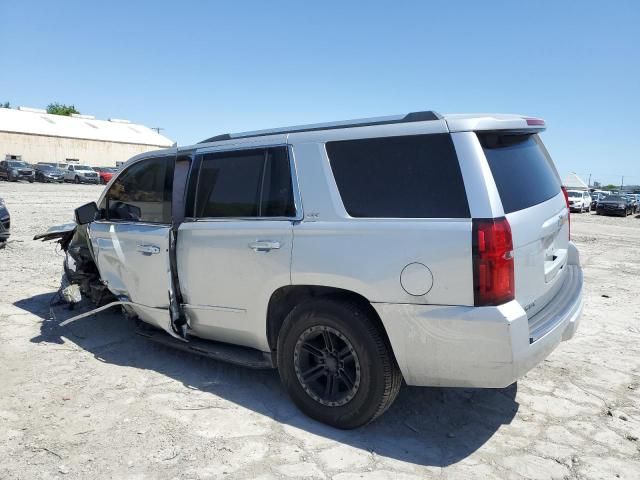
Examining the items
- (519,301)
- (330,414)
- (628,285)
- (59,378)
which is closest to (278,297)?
(330,414)

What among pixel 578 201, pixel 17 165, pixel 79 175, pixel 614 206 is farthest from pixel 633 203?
pixel 17 165

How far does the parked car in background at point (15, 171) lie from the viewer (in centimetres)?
3691

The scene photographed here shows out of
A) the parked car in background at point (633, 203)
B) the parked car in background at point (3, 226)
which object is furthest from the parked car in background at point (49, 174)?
the parked car in background at point (633, 203)

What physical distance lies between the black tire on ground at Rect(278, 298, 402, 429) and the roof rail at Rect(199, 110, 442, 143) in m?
1.21

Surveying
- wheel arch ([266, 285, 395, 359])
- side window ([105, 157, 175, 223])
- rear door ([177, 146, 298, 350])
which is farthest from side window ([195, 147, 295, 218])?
wheel arch ([266, 285, 395, 359])

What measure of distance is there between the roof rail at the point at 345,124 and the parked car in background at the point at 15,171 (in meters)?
39.6

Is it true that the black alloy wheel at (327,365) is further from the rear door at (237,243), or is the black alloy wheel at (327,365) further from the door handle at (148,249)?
the door handle at (148,249)

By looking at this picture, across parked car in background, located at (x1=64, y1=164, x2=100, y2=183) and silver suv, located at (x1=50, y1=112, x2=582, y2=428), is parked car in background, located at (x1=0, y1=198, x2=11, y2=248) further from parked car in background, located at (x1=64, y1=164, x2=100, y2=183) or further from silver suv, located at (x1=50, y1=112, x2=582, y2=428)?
parked car in background, located at (x1=64, y1=164, x2=100, y2=183)

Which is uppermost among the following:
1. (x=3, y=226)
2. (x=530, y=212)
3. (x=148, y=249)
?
(x=530, y=212)

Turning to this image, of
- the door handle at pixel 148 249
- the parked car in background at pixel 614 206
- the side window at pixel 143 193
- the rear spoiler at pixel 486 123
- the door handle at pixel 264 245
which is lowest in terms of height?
the parked car in background at pixel 614 206

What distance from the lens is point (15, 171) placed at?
36938 millimetres

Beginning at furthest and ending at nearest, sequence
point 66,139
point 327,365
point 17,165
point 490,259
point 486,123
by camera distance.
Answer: point 66,139 < point 17,165 < point 327,365 < point 486,123 < point 490,259

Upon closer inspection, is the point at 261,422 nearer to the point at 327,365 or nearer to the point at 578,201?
the point at 327,365

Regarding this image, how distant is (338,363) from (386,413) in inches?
24.7
